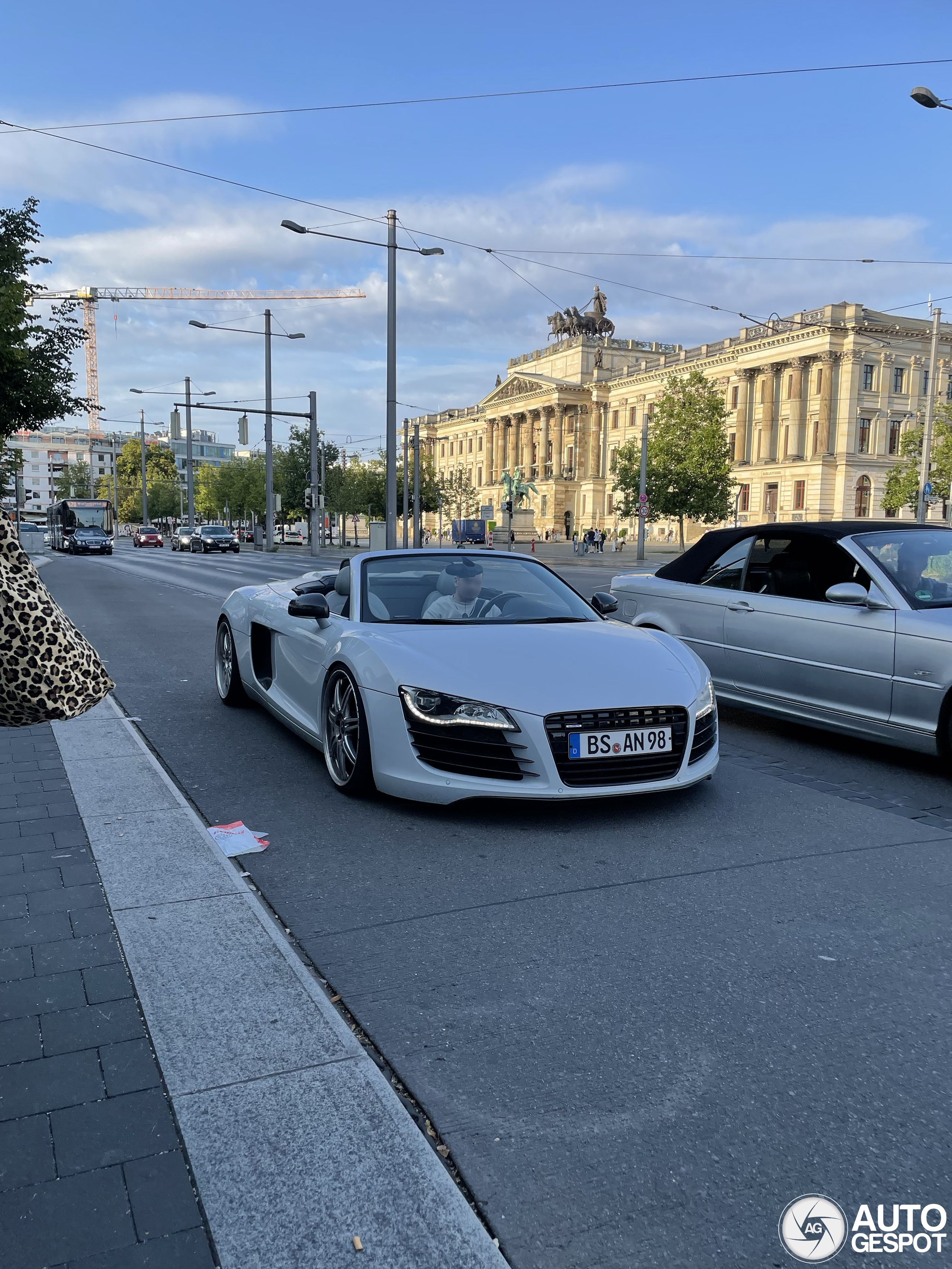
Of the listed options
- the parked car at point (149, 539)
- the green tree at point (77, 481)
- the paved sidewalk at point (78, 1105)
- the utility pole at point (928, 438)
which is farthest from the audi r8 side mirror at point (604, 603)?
the green tree at point (77, 481)

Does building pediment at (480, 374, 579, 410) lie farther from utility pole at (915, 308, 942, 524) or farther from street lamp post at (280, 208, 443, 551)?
street lamp post at (280, 208, 443, 551)

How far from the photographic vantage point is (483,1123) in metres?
2.38

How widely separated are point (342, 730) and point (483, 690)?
97 centimetres

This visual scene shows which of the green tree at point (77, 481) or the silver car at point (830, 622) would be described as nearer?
the silver car at point (830, 622)

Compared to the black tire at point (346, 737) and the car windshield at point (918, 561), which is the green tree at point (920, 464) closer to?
the car windshield at point (918, 561)

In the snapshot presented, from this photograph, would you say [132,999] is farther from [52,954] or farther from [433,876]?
[433,876]

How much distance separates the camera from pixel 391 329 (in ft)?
88.3

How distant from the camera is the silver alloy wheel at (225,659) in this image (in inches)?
304

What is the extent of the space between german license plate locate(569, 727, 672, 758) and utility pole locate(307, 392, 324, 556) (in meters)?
37.8

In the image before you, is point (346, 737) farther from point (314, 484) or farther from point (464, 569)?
point (314, 484)

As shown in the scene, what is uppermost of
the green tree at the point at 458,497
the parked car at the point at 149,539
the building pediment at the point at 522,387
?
the building pediment at the point at 522,387

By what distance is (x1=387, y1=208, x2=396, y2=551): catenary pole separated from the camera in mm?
26422

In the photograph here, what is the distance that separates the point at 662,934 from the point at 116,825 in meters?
2.47

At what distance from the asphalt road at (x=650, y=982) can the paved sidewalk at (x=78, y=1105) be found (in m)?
0.60
